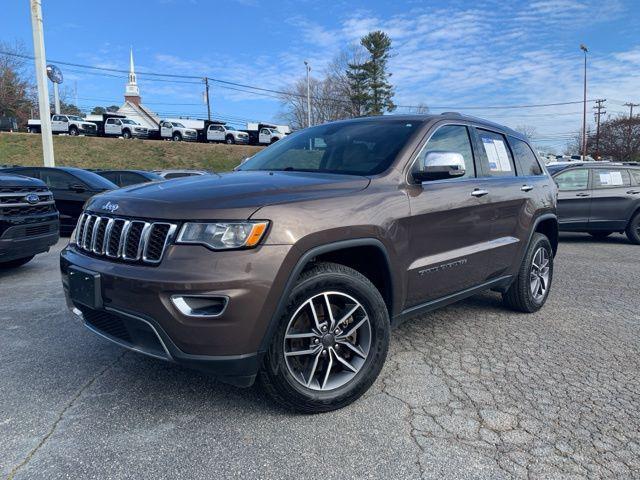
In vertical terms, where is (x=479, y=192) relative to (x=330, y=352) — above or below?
above

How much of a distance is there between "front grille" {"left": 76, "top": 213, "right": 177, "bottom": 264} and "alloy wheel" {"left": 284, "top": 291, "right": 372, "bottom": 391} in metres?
0.79

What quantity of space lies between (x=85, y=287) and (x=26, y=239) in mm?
3933

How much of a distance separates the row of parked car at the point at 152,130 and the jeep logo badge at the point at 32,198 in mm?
36305

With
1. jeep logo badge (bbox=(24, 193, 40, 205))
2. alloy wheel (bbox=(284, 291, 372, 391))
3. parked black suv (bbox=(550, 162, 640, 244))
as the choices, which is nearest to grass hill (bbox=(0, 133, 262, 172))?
parked black suv (bbox=(550, 162, 640, 244))

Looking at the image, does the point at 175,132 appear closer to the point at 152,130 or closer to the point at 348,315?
the point at 152,130

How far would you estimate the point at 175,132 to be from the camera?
4100 centimetres

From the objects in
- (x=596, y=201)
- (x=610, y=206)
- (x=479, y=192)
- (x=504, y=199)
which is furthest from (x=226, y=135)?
(x=479, y=192)

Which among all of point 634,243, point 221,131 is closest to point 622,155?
point 221,131

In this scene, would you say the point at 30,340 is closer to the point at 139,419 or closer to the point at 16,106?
the point at 139,419

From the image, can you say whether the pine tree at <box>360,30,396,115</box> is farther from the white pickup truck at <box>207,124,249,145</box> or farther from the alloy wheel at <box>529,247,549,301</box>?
the alloy wheel at <box>529,247,549,301</box>

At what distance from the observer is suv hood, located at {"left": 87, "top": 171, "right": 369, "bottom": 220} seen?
241 cm

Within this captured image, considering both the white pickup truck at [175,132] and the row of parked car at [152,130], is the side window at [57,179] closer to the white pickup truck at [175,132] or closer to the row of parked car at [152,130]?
the row of parked car at [152,130]

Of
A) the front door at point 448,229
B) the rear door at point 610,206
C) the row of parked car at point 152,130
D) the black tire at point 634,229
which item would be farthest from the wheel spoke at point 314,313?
the row of parked car at point 152,130

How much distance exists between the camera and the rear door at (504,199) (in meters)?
3.98
